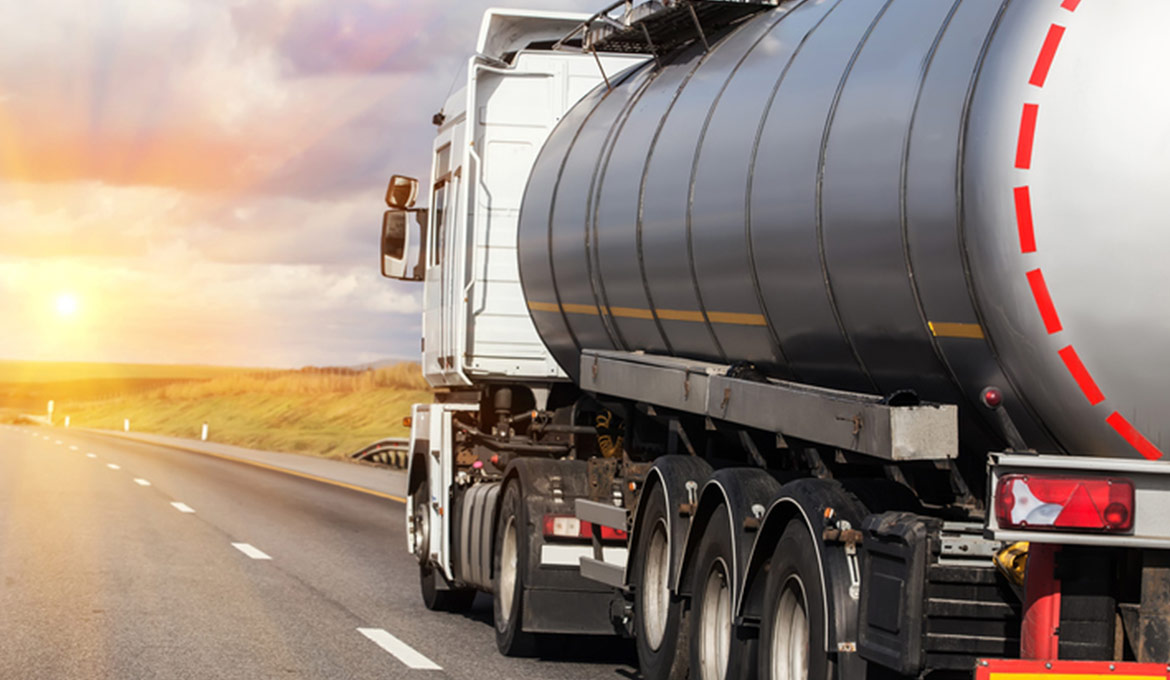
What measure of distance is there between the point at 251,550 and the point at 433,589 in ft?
15.3

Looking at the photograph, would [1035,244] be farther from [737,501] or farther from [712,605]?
[712,605]

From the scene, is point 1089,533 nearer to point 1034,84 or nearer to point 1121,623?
point 1121,623

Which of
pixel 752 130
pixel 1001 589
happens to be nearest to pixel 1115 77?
pixel 1001 589

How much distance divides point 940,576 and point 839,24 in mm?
2584

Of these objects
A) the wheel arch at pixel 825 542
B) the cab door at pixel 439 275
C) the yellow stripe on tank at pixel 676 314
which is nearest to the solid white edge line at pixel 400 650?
the yellow stripe on tank at pixel 676 314

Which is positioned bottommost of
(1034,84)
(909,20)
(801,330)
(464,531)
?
(464,531)

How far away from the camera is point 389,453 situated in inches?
1483

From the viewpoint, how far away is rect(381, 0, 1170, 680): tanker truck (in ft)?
16.8

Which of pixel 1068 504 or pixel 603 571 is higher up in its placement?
pixel 1068 504

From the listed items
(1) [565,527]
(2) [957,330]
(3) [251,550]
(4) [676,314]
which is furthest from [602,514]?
(3) [251,550]

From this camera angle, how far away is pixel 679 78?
8844mm

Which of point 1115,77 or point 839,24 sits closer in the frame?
point 1115,77

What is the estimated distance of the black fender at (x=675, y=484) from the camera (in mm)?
8062

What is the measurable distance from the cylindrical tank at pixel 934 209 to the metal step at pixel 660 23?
0.18 meters
